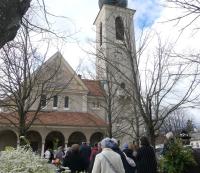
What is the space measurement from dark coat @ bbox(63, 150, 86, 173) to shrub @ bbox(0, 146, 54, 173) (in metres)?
5.32

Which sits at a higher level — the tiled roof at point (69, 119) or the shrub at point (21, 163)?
the tiled roof at point (69, 119)

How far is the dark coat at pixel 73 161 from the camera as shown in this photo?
10469 millimetres

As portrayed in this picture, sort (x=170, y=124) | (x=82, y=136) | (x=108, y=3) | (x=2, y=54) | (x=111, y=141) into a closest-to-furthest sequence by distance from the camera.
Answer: (x=111, y=141) → (x=2, y=54) → (x=82, y=136) → (x=108, y=3) → (x=170, y=124)

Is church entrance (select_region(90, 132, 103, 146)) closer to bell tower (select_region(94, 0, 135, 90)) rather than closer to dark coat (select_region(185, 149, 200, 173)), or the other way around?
bell tower (select_region(94, 0, 135, 90))

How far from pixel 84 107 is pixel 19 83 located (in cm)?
2061

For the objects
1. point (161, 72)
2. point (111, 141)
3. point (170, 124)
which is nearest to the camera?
point (111, 141)

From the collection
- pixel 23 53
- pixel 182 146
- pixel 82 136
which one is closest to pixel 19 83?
pixel 23 53

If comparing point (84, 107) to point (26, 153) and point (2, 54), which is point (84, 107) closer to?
point (2, 54)

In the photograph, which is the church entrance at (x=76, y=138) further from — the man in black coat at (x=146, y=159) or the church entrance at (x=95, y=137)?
the man in black coat at (x=146, y=159)

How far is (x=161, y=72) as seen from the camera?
53.8 ft

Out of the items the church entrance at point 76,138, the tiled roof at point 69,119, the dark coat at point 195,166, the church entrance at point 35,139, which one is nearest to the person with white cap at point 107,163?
the dark coat at point 195,166

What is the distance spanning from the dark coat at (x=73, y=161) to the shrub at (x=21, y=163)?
532 cm

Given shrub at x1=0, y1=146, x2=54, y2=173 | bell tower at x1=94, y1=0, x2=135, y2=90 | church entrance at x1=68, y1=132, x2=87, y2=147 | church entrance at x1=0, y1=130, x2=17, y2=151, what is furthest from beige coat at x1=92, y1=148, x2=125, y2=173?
church entrance at x1=68, y1=132, x2=87, y2=147

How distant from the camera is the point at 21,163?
491 cm
